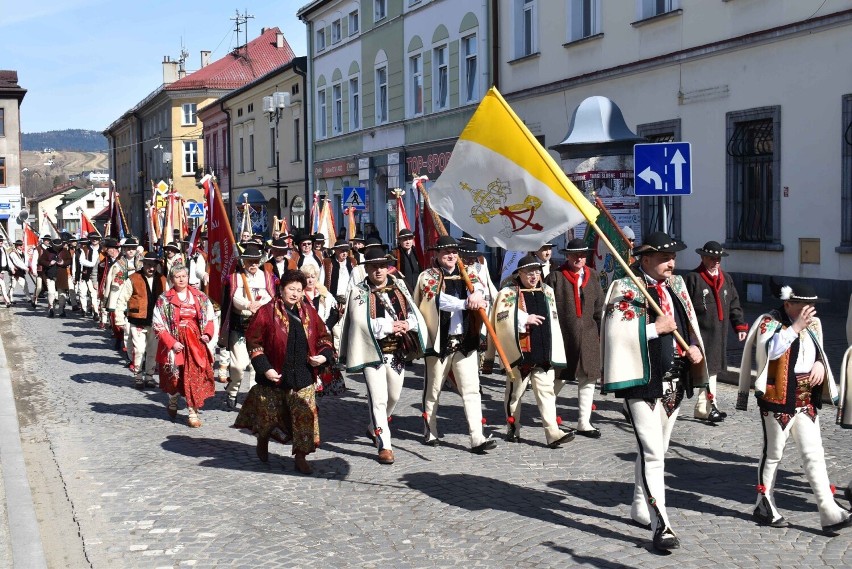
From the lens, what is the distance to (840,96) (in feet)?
57.2

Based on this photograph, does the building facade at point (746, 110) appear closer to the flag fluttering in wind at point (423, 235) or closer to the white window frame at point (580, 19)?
the white window frame at point (580, 19)

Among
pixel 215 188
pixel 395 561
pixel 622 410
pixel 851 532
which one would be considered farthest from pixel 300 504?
pixel 215 188

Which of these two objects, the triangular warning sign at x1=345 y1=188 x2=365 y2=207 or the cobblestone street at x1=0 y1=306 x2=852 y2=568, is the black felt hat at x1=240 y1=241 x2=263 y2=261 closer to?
the cobblestone street at x1=0 y1=306 x2=852 y2=568

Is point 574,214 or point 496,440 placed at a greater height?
point 574,214

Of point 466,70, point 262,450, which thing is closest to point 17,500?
point 262,450

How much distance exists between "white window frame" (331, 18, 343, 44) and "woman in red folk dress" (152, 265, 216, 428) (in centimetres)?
3141

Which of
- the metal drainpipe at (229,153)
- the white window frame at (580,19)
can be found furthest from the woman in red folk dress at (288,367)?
the metal drainpipe at (229,153)

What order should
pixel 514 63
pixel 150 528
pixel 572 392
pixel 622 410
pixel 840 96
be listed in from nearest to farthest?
pixel 150 528, pixel 622 410, pixel 572 392, pixel 840 96, pixel 514 63

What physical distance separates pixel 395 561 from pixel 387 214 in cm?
3142

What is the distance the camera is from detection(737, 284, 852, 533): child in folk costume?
22.7 feet

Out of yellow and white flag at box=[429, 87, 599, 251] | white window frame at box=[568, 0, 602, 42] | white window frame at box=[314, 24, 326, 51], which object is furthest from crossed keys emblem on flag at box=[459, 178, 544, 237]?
white window frame at box=[314, 24, 326, 51]

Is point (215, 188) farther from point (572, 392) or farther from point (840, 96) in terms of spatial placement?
point (840, 96)

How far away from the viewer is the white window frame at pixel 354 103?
4000cm

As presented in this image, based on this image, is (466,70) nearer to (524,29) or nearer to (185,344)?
(524,29)
